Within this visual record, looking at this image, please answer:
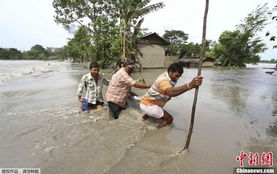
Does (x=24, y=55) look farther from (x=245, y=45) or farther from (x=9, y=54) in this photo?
(x=245, y=45)

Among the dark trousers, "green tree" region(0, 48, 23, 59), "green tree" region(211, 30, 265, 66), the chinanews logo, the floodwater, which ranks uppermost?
"green tree" region(0, 48, 23, 59)

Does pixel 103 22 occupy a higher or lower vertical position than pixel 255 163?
higher

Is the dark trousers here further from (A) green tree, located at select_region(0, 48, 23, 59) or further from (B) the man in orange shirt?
(A) green tree, located at select_region(0, 48, 23, 59)

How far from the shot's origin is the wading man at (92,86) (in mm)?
4180

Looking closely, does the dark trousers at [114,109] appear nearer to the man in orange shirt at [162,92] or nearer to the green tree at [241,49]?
the man in orange shirt at [162,92]

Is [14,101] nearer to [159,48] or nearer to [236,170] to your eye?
[236,170]

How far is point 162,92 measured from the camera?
313 cm

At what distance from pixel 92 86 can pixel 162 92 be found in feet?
6.70

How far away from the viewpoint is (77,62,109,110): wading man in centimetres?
418

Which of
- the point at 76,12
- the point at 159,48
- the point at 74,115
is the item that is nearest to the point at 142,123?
the point at 74,115

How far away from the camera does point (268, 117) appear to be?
4.55 m

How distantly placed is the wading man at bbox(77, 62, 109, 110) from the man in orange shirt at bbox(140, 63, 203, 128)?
150 cm

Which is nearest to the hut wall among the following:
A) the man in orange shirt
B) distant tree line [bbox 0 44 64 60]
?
the man in orange shirt

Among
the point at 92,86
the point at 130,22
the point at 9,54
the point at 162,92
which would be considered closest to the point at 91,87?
the point at 92,86
